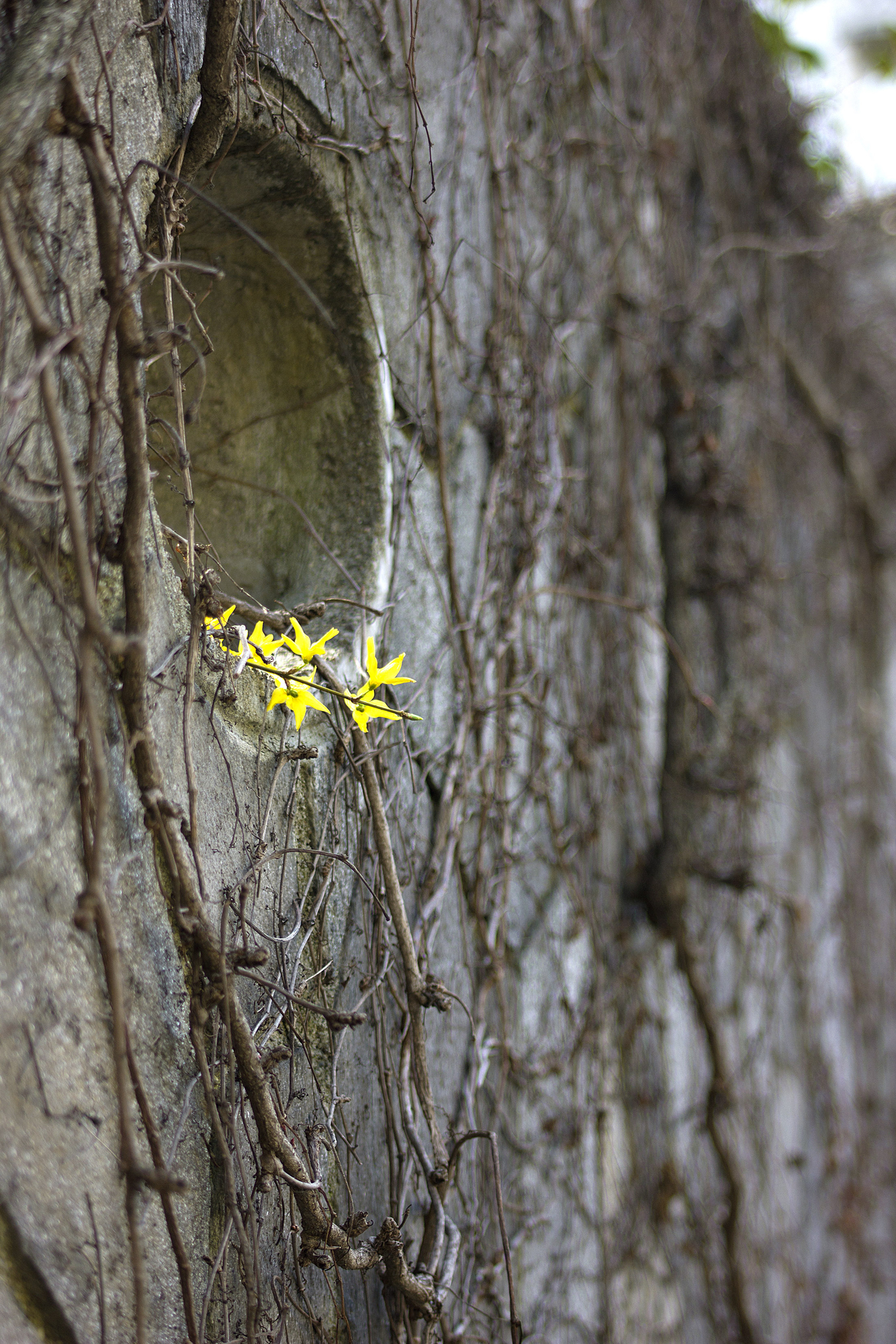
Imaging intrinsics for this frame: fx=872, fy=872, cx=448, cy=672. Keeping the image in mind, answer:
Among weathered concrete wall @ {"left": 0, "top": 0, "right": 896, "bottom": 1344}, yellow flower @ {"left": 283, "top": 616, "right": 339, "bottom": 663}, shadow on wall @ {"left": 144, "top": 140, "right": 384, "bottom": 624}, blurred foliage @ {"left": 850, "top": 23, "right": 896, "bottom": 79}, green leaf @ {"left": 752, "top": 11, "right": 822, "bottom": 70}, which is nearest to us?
A: weathered concrete wall @ {"left": 0, "top": 0, "right": 896, "bottom": 1344}

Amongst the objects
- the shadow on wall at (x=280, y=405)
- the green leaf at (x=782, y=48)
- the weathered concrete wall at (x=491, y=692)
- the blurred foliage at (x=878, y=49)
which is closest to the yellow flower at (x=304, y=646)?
the weathered concrete wall at (x=491, y=692)

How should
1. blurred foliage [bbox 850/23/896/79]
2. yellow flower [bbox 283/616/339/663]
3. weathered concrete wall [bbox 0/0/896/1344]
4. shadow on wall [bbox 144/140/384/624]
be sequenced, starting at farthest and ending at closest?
blurred foliage [bbox 850/23/896/79] < shadow on wall [bbox 144/140/384/624] < yellow flower [bbox 283/616/339/663] < weathered concrete wall [bbox 0/0/896/1344]

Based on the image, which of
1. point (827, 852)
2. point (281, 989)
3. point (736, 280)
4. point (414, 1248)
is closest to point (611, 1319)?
point (414, 1248)

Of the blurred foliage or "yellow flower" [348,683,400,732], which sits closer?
"yellow flower" [348,683,400,732]

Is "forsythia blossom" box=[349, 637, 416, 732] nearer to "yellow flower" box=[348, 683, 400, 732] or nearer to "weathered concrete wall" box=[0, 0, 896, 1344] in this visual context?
"yellow flower" box=[348, 683, 400, 732]

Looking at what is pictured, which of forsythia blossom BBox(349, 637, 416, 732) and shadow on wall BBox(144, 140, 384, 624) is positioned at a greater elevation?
shadow on wall BBox(144, 140, 384, 624)

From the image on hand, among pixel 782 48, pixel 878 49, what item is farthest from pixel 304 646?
pixel 878 49

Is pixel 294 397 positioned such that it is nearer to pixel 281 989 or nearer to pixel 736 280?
pixel 281 989

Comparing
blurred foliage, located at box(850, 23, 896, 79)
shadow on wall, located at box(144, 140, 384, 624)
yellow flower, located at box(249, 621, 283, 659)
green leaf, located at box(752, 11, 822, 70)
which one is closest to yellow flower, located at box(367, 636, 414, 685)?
yellow flower, located at box(249, 621, 283, 659)

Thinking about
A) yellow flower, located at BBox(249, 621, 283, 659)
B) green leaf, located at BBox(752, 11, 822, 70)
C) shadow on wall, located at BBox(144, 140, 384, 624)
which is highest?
green leaf, located at BBox(752, 11, 822, 70)

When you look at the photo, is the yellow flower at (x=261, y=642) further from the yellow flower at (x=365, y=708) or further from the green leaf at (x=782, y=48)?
the green leaf at (x=782, y=48)
